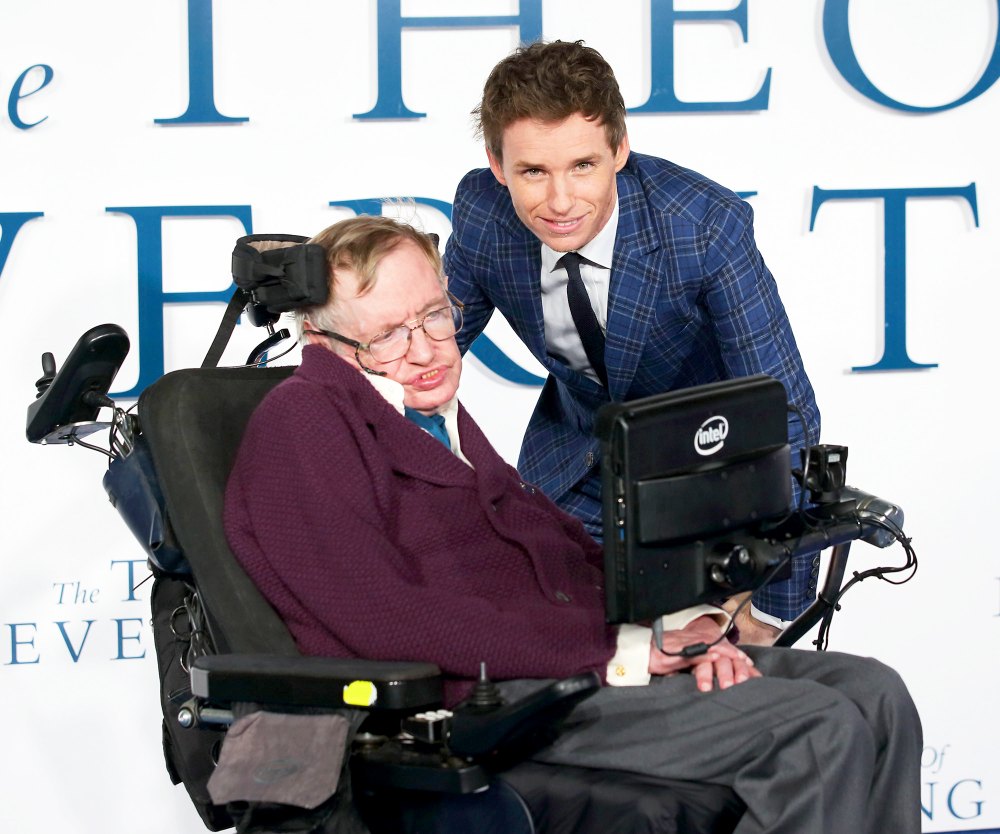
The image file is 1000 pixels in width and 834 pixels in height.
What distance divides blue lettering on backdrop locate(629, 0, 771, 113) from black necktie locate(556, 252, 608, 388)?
99 cm

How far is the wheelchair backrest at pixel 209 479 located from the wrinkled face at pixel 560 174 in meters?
0.57

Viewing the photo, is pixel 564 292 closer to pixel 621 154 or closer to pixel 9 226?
pixel 621 154

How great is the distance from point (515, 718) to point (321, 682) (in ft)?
0.85

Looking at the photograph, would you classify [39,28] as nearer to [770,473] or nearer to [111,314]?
[111,314]

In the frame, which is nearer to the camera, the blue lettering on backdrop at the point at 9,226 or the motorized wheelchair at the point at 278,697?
the motorized wheelchair at the point at 278,697

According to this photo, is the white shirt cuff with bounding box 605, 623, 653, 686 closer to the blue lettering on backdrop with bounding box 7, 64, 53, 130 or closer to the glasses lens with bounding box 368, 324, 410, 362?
the glasses lens with bounding box 368, 324, 410, 362

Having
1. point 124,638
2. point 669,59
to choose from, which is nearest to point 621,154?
point 669,59

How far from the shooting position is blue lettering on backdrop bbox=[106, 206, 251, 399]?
10.3ft

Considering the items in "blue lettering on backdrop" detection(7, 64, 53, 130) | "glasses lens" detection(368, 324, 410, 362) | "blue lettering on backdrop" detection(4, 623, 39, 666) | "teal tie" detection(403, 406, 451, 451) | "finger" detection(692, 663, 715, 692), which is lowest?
"blue lettering on backdrop" detection(4, 623, 39, 666)

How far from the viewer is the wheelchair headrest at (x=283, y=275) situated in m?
1.93

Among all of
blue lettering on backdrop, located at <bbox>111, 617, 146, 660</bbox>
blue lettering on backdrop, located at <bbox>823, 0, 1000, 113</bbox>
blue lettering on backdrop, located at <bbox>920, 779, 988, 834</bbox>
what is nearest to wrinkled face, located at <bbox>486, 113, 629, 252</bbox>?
blue lettering on backdrop, located at <bbox>823, 0, 1000, 113</bbox>

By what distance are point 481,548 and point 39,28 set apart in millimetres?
1943

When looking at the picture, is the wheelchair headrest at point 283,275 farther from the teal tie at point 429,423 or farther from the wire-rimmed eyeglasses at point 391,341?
the teal tie at point 429,423

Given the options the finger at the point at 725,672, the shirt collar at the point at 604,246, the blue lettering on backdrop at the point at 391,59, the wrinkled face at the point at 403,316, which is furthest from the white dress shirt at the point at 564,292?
the blue lettering on backdrop at the point at 391,59
